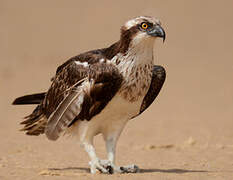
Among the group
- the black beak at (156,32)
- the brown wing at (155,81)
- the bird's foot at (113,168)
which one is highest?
the black beak at (156,32)

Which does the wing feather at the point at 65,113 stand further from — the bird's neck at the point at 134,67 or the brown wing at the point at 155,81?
the brown wing at the point at 155,81

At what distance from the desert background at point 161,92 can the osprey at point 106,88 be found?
0.50 metres

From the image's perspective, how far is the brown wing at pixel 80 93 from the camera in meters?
8.04

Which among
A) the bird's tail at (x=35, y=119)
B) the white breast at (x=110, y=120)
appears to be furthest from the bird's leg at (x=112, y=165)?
the bird's tail at (x=35, y=119)

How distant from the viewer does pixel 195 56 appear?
28578 millimetres

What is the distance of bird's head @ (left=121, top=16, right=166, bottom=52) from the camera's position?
26.7 feet

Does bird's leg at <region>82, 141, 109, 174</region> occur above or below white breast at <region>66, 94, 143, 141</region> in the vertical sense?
below

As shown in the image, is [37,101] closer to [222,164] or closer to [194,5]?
[222,164]

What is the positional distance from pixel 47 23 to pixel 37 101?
2308 centimetres

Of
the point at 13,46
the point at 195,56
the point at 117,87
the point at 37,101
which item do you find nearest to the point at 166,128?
the point at 37,101

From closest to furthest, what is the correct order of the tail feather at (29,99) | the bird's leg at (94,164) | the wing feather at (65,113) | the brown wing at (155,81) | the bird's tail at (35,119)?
the wing feather at (65,113) → the bird's leg at (94,164) → the brown wing at (155,81) → the bird's tail at (35,119) → the tail feather at (29,99)

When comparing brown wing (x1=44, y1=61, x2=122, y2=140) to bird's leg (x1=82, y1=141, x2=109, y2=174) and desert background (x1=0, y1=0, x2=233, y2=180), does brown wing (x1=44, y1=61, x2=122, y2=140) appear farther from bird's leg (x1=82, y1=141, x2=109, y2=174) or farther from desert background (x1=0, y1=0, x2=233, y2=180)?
desert background (x1=0, y1=0, x2=233, y2=180)

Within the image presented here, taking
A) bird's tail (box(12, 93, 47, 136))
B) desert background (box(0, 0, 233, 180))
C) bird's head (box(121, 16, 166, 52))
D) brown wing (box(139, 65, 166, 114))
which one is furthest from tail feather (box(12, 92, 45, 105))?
bird's head (box(121, 16, 166, 52))

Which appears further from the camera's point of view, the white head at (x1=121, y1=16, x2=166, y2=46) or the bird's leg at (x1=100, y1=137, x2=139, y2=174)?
the bird's leg at (x1=100, y1=137, x2=139, y2=174)
